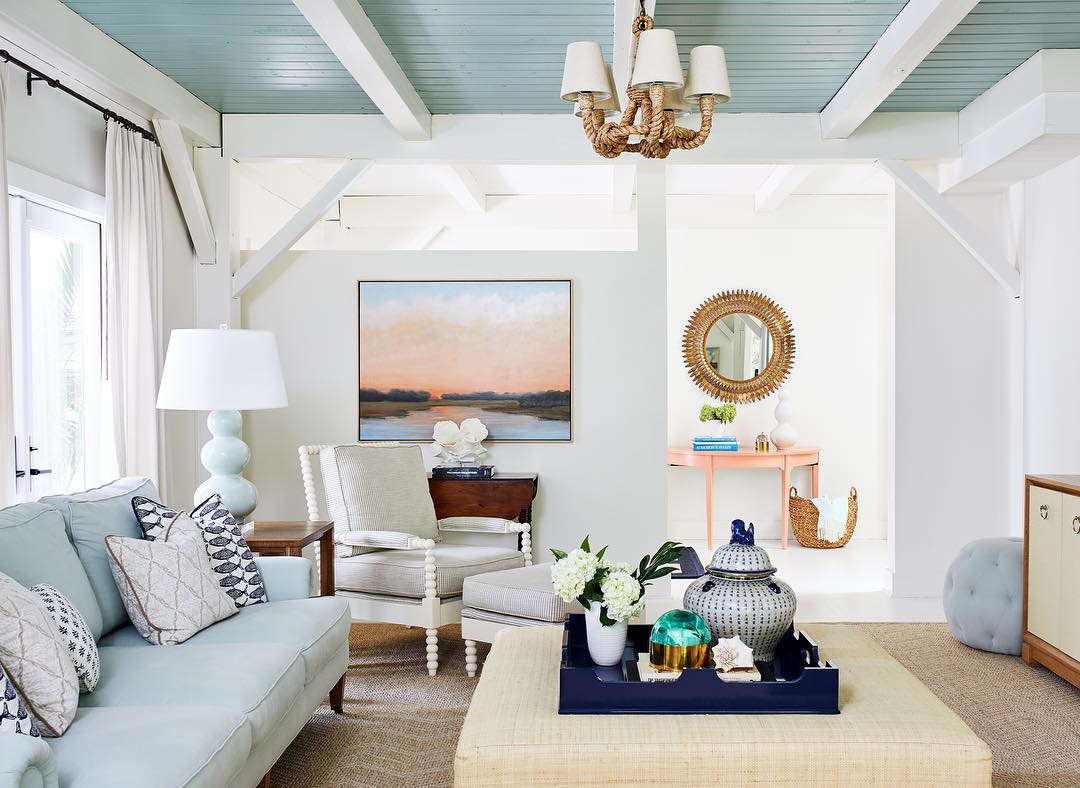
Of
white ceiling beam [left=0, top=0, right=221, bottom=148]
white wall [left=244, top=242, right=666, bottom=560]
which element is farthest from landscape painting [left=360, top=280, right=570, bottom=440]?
white ceiling beam [left=0, top=0, right=221, bottom=148]

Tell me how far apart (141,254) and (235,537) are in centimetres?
162

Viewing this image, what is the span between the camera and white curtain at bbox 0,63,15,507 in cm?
294

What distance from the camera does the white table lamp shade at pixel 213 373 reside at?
3.36 metres

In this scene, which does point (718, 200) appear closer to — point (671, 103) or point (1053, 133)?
point (1053, 133)

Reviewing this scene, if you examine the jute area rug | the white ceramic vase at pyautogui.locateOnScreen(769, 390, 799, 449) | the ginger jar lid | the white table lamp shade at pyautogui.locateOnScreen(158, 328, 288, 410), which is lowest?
the jute area rug

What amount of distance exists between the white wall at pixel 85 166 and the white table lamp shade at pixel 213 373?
78 cm

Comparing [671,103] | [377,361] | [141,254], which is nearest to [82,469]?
[141,254]

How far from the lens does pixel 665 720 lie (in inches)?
81.0

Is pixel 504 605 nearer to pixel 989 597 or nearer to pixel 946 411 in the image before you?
pixel 989 597

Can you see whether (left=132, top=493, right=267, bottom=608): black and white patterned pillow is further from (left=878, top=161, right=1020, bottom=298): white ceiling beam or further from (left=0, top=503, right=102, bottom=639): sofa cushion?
(left=878, top=161, right=1020, bottom=298): white ceiling beam

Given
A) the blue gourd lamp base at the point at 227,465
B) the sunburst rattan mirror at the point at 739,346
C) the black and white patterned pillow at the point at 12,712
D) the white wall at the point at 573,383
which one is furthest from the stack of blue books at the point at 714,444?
the black and white patterned pillow at the point at 12,712


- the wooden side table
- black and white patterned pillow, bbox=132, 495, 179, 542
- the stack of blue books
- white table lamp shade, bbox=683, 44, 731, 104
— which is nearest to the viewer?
white table lamp shade, bbox=683, 44, 731, 104

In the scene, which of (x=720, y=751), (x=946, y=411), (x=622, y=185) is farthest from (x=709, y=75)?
(x=622, y=185)

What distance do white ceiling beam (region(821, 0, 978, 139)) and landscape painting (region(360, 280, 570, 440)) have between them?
Answer: 1.66 metres
